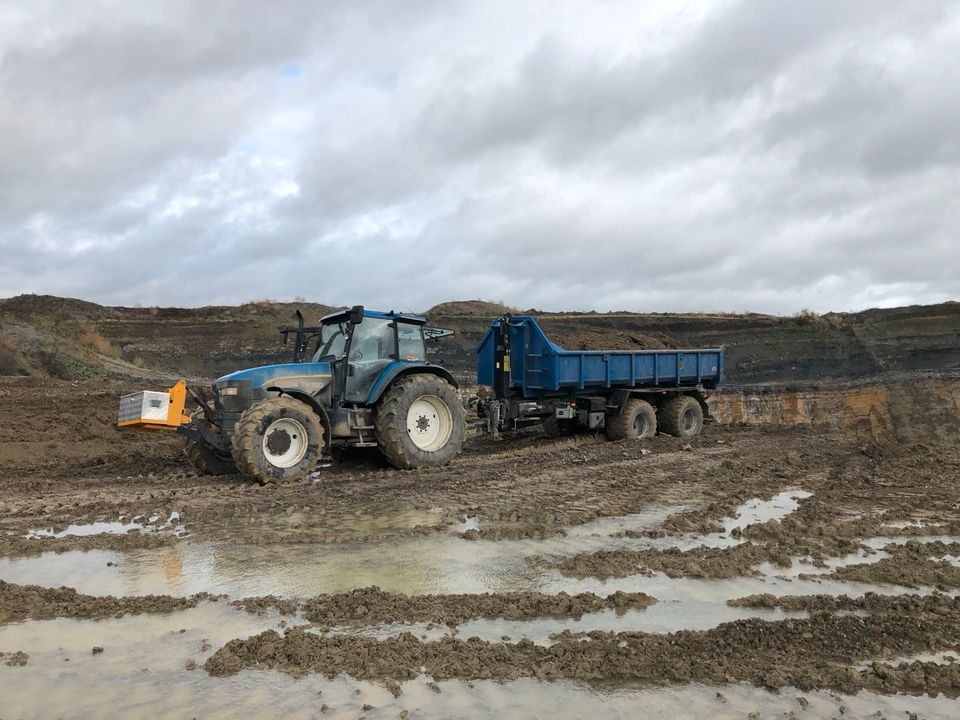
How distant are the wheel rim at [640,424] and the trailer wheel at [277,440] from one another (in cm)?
694

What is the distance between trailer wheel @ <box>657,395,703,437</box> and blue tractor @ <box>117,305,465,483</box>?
5891 millimetres

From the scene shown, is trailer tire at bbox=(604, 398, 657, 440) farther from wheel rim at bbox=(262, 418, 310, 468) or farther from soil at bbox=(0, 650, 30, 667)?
soil at bbox=(0, 650, 30, 667)

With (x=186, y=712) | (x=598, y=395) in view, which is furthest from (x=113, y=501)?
(x=598, y=395)

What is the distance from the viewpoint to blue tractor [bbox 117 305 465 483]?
28.0 ft

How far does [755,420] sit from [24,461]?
21622mm

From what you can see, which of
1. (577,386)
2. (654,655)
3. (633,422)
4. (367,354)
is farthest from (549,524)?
(633,422)

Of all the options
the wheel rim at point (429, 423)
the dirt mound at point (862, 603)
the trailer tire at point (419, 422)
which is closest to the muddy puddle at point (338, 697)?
the dirt mound at point (862, 603)

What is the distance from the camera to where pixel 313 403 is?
899 centimetres

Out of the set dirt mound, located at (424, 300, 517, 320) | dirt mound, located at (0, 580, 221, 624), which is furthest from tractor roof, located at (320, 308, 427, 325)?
dirt mound, located at (424, 300, 517, 320)

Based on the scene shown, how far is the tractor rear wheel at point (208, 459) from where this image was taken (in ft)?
30.9

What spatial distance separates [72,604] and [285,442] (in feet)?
13.7

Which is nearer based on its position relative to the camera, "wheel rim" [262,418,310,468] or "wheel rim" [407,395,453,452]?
"wheel rim" [262,418,310,468]

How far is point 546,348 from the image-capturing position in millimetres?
12742

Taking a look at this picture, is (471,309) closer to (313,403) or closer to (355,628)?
(313,403)
